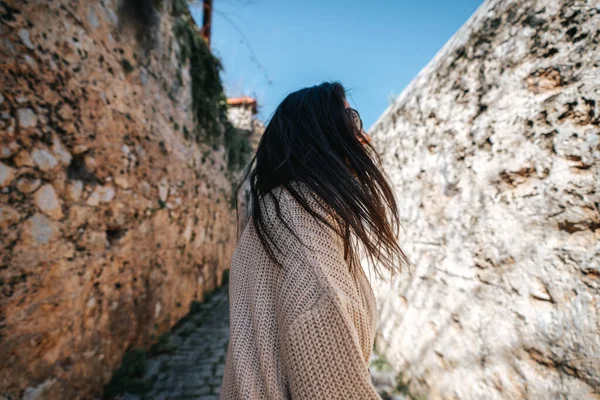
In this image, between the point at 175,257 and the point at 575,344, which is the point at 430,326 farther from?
the point at 175,257

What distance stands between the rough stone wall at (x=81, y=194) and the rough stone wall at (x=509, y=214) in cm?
239

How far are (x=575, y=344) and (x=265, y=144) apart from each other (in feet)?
4.83

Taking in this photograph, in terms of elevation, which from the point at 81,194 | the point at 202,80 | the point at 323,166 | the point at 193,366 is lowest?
the point at 193,366

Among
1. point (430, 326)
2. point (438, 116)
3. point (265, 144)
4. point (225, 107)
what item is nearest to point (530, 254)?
point (430, 326)

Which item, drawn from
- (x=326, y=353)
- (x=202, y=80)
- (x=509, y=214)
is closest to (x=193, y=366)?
(x=326, y=353)

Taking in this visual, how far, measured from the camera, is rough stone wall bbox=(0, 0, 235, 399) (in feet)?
4.75

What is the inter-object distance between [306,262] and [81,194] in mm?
1958

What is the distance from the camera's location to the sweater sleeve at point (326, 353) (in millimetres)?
557

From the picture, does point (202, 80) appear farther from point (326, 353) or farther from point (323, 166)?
point (326, 353)

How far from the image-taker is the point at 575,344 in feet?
3.65

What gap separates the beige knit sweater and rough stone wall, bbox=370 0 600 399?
3.60 feet

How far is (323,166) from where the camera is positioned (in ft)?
2.60

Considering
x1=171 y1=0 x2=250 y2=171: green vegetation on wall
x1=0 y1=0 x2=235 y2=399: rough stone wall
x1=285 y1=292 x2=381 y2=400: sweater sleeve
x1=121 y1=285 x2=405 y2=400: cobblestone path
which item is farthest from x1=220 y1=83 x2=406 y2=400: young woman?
x1=171 y1=0 x2=250 y2=171: green vegetation on wall

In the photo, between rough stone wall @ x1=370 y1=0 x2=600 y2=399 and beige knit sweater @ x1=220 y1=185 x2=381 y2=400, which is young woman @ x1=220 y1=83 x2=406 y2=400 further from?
rough stone wall @ x1=370 y1=0 x2=600 y2=399
